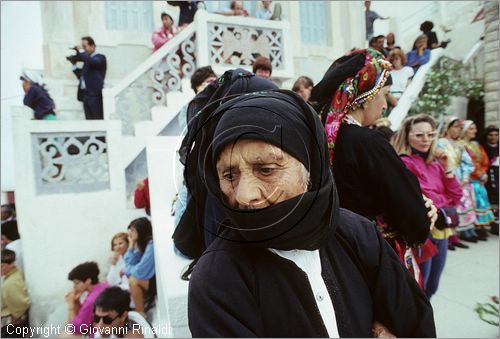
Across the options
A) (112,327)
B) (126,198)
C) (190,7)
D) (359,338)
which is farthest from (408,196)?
(190,7)

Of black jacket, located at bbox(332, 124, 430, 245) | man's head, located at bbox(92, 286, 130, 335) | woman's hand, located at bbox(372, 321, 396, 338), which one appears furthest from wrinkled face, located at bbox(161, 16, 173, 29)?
woman's hand, located at bbox(372, 321, 396, 338)

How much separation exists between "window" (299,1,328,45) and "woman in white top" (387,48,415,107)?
1.42m

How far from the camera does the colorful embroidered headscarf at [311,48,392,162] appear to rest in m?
1.34

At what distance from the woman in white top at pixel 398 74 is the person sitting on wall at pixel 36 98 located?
4.71m

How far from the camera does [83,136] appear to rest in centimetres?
340

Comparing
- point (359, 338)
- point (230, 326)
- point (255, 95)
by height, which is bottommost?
point (359, 338)

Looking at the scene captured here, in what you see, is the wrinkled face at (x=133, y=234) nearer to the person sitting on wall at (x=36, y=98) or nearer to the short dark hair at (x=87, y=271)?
the short dark hair at (x=87, y=271)

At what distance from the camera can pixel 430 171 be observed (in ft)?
6.89

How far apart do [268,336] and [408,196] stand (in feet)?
2.75

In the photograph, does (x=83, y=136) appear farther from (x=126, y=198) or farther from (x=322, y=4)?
(x=322, y=4)

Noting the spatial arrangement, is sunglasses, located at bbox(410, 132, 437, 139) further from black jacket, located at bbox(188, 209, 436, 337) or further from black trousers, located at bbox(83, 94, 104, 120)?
black trousers, located at bbox(83, 94, 104, 120)

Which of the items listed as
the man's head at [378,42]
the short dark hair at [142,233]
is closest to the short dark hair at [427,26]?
the man's head at [378,42]

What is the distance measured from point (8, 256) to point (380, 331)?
11.2 ft

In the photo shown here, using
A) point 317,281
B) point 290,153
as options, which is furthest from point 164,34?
point 317,281
